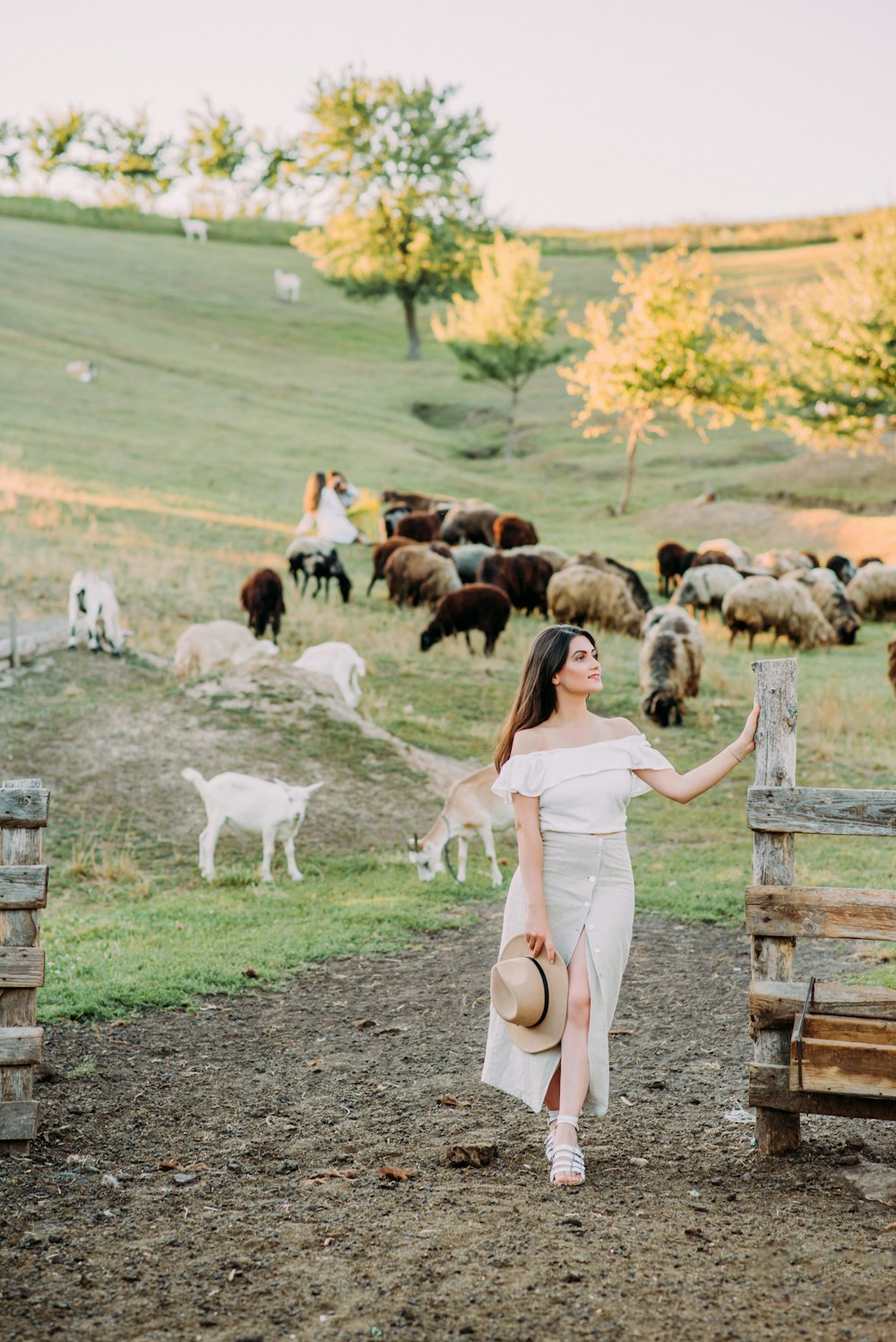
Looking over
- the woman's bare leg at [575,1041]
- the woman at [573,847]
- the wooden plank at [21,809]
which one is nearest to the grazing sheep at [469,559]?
the wooden plank at [21,809]

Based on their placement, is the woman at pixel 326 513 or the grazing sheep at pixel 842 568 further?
the grazing sheep at pixel 842 568

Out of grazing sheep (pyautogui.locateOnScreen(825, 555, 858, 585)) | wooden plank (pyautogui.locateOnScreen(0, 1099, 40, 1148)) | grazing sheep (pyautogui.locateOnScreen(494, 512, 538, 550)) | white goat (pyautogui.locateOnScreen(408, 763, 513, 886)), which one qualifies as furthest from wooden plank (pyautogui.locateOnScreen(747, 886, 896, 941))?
grazing sheep (pyautogui.locateOnScreen(825, 555, 858, 585))

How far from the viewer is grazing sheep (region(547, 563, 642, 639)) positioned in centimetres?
2406

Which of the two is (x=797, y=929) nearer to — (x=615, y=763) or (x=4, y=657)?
(x=615, y=763)

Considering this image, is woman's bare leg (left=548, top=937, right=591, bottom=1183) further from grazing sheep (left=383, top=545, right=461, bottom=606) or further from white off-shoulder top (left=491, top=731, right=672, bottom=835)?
grazing sheep (left=383, top=545, right=461, bottom=606)

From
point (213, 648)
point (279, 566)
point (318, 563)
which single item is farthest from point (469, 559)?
point (213, 648)

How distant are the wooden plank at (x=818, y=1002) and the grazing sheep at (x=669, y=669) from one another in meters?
11.9

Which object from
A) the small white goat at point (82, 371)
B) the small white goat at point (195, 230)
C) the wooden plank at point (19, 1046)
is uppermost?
the small white goat at point (195, 230)

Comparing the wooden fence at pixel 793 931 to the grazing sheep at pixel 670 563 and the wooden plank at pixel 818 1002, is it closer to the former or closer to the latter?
the wooden plank at pixel 818 1002

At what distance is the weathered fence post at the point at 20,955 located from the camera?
197 inches

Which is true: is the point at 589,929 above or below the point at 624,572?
above

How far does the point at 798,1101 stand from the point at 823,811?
1096 mm

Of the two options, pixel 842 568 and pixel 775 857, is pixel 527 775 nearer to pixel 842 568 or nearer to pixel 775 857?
pixel 775 857

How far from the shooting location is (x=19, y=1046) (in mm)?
→ 4977
